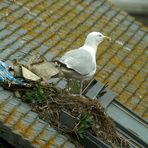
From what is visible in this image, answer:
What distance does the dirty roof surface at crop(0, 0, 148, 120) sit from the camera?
31.8ft

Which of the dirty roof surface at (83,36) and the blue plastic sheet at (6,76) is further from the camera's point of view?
the dirty roof surface at (83,36)

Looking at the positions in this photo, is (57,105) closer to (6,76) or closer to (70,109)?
(70,109)

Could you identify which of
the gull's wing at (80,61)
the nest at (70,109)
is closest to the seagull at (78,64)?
the gull's wing at (80,61)

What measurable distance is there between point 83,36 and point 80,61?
2.95 metres

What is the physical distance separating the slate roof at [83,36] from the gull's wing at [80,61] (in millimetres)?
1259

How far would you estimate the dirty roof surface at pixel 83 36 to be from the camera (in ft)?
31.8

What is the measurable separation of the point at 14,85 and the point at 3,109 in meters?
0.38

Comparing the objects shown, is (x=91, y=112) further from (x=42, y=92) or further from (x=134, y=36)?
(x=134, y=36)

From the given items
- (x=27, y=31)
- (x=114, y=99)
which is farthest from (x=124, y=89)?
(x=27, y=31)

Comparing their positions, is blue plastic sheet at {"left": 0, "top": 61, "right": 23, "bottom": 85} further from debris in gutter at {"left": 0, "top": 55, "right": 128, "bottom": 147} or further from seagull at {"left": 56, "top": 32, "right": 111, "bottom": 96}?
seagull at {"left": 56, "top": 32, "right": 111, "bottom": 96}

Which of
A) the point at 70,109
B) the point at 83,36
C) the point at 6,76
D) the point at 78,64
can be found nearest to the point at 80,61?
the point at 78,64

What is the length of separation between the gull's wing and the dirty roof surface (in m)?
1.24

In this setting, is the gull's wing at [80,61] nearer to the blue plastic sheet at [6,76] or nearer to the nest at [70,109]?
the nest at [70,109]

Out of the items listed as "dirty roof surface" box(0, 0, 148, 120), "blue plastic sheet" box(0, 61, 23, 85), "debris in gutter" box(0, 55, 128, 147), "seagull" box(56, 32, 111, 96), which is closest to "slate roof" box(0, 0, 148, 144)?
"dirty roof surface" box(0, 0, 148, 120)
